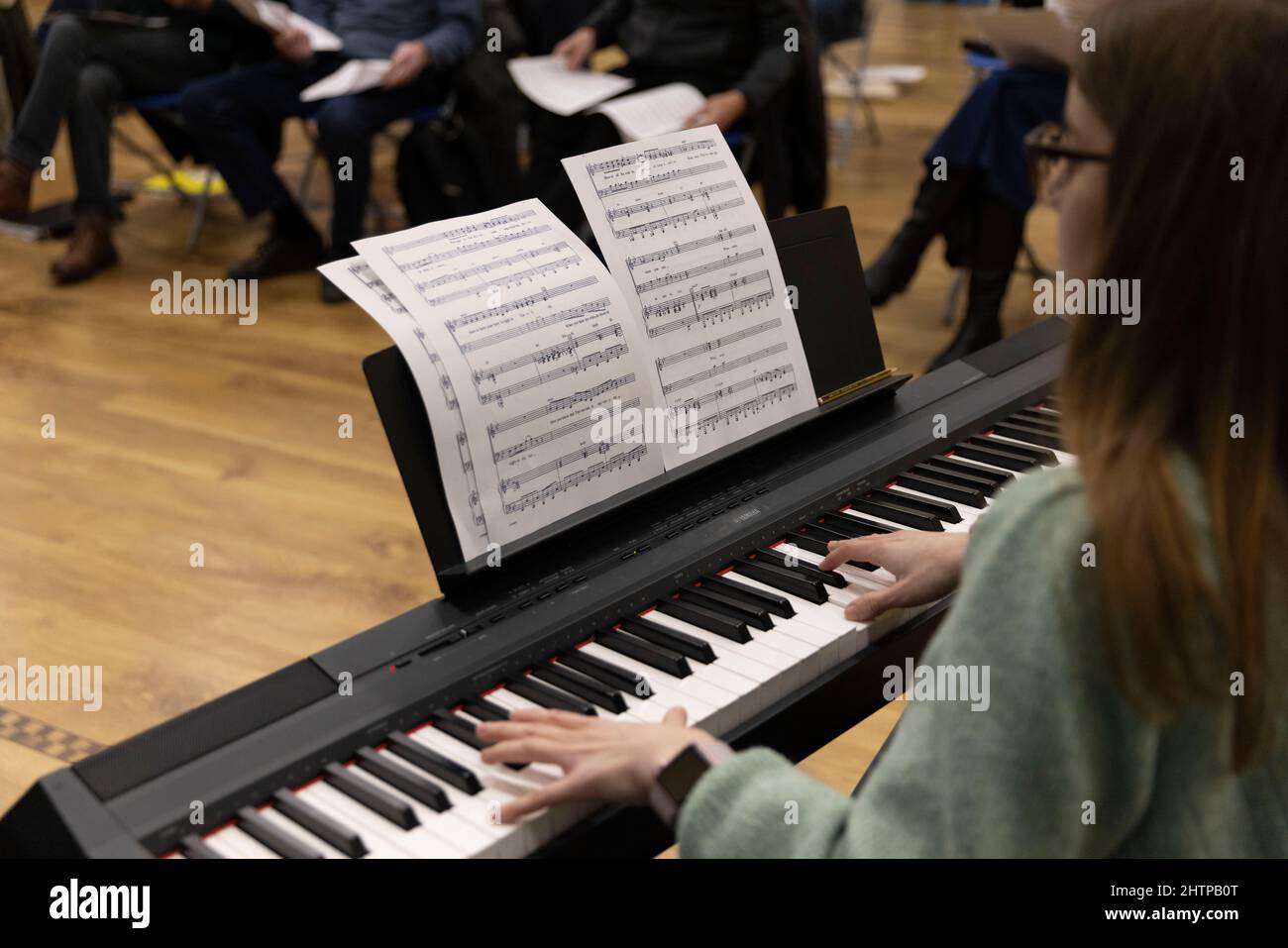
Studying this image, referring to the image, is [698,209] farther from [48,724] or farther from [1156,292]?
[48,724]

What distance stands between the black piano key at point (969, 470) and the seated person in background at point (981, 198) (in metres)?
2.08

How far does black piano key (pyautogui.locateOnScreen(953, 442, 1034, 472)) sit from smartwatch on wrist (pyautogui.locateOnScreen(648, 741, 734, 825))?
0.80 metres

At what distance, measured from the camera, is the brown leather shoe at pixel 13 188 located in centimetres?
460

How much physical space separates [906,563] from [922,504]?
0.63 ft

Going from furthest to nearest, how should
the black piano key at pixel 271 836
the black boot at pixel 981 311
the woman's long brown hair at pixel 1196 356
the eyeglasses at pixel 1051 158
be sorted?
1. the black boot at pixel 981 311
2. the black piano key at pixel 271 836
3. the eyeglasses at pixel 1051 158
4. the woman's long brown hair at pixel 1196 356

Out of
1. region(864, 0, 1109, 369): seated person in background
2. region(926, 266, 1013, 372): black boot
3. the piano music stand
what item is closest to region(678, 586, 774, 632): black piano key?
the piano music stand

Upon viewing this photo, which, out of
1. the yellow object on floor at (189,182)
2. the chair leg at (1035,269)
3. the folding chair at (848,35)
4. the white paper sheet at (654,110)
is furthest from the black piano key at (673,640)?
the yellow object on floor at (189,182)

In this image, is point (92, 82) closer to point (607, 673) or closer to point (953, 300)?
point (953, 300)

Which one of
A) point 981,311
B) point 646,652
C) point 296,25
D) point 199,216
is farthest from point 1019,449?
point 199,216

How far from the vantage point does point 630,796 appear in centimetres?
108

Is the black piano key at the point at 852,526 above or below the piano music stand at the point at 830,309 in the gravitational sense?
below

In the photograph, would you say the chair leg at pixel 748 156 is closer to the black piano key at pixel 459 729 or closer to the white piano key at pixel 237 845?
the black piano key at pixel 459 729

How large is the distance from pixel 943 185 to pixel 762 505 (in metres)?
2.59

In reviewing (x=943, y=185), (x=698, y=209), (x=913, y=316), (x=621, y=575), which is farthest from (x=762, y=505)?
(x=913, y=316)
